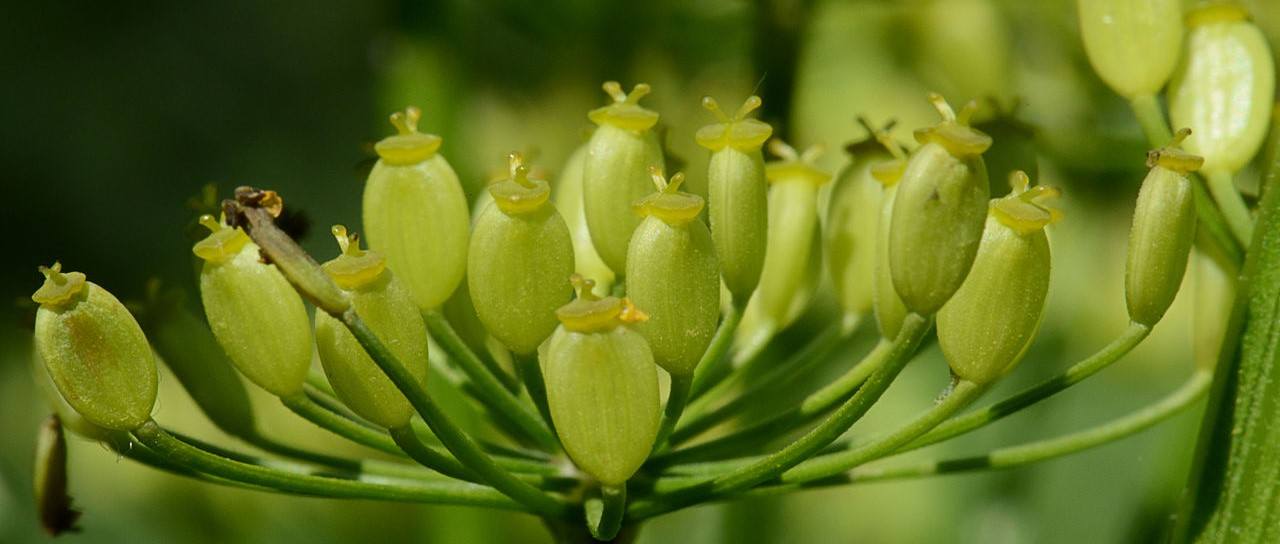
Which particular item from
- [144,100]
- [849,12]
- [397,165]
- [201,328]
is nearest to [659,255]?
[397,165]

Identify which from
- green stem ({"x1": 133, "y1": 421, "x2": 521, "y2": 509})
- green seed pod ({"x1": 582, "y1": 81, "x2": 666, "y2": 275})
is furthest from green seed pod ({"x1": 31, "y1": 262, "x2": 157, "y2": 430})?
green seed pod ({"x1": 582, "y1": 81, "x2": 666, "y2": 275})

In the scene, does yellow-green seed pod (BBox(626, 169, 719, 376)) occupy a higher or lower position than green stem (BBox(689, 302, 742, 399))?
higher

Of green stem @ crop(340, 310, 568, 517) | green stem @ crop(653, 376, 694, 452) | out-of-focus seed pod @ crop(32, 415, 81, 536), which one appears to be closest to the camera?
green stem @ crop(340, 310, 568, 517)

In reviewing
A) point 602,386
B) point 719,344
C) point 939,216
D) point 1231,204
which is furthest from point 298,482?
point 1231,204

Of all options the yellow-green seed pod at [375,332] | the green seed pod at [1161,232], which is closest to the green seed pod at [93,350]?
the yellow-green seed pod at [375,332]

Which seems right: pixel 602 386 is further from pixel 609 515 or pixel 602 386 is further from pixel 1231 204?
pixel 1231 204

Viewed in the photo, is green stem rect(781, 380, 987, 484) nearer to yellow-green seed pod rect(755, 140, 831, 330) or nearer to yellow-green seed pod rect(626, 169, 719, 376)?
yellow-green seed pod rect(626, 169, 719, 376)

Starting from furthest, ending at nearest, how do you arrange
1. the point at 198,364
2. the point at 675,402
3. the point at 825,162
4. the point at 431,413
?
the point at 825,162
the point at 198,364
the point at 675,402
the point at 431,413
